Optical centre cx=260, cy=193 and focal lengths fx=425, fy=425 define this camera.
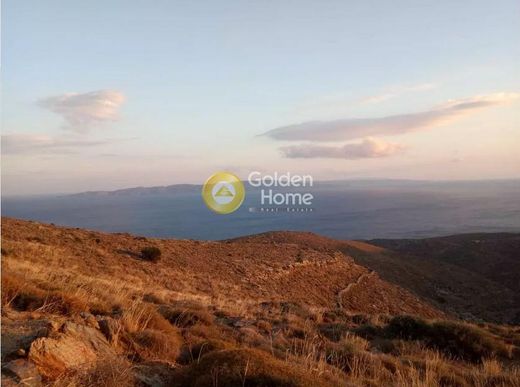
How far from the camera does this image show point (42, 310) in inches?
247

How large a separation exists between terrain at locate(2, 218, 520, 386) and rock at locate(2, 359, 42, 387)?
0.01 meters

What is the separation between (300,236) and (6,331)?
1940 inches

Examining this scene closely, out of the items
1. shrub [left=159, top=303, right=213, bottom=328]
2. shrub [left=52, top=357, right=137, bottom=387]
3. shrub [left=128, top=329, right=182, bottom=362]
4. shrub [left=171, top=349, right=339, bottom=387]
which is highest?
shrub [left=52, top=357, right=137, bottom=387]

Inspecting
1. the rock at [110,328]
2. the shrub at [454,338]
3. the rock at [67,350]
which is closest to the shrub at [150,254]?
the shrub at [454,338]

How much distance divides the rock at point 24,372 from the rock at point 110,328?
4.50 ft

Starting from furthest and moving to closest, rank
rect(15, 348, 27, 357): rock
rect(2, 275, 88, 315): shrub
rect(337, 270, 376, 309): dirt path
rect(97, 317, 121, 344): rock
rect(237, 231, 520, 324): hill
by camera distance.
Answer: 1. rect(237, 231, 520, 324): hill
2. rect(337, 270, 376, 309): dirt path
3. rect(2, 275, 88, 315): shrub
4. rect(97, 317, 121, 344): rock
5. rect(15, 348, 27, 357): rock

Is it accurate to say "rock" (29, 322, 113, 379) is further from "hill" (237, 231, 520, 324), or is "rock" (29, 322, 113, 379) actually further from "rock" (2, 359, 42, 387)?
"hill" (237, 231, 520, 324)

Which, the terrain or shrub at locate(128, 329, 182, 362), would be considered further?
shrub at locate(128, 329, 182, 362)

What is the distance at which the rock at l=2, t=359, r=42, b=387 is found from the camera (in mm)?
3638

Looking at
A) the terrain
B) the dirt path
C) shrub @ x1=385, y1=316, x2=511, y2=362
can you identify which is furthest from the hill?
shrub @ x1=385, y1=316, x2=511, y2=362

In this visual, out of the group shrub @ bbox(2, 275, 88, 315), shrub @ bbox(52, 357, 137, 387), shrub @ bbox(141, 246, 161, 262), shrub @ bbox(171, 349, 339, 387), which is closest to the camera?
shrub @ bbox(52, 357, 137, 387)

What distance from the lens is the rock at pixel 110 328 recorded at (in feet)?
17.2

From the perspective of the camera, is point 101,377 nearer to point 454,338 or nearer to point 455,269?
point 454,338

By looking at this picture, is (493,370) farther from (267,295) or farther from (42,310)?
(267,295)
